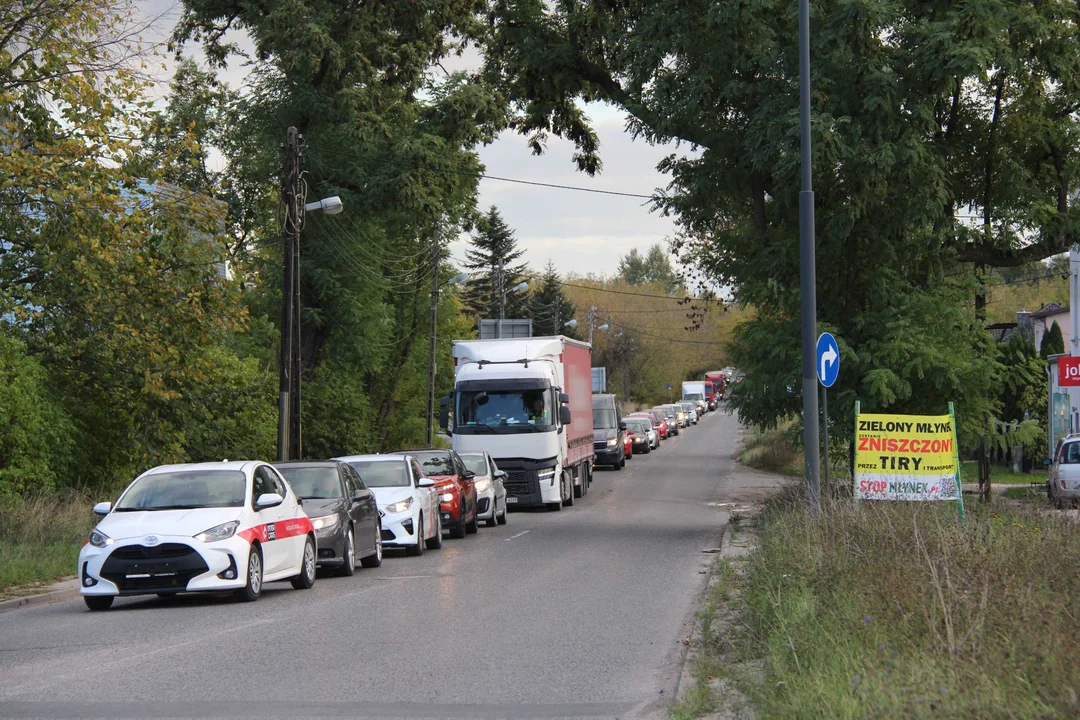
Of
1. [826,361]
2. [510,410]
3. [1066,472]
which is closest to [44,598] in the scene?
[826,361]

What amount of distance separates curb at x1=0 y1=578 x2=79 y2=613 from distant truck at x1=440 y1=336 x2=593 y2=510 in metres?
16.0

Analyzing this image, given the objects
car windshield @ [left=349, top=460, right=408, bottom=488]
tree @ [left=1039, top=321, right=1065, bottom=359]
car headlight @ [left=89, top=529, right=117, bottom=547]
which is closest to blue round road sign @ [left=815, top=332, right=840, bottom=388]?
car windshield @ [left=349, top=460, right=408, bottom=488]

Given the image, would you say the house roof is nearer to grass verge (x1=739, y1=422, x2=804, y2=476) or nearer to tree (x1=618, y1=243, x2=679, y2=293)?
grass verge (x1=739, y1=422, x2=804, y2=476)

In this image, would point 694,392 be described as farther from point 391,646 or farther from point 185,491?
point 391,646

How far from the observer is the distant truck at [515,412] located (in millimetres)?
31859

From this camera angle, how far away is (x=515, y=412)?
105 feet

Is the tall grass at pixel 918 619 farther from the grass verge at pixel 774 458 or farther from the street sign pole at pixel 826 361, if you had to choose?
the grass verge at pixel 774 458

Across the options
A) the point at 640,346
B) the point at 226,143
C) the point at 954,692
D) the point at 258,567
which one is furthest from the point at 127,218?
the point at 640,346

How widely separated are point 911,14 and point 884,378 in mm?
Answer: 6295

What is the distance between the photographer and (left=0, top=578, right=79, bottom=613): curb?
1488 centimetres

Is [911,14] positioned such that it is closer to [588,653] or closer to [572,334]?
[588,653]

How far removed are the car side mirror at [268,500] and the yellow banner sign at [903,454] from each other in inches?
300

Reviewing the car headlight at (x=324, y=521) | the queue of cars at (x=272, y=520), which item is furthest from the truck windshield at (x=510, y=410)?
the car headlight at (x=324, y=521)

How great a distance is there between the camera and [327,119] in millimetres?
38312
